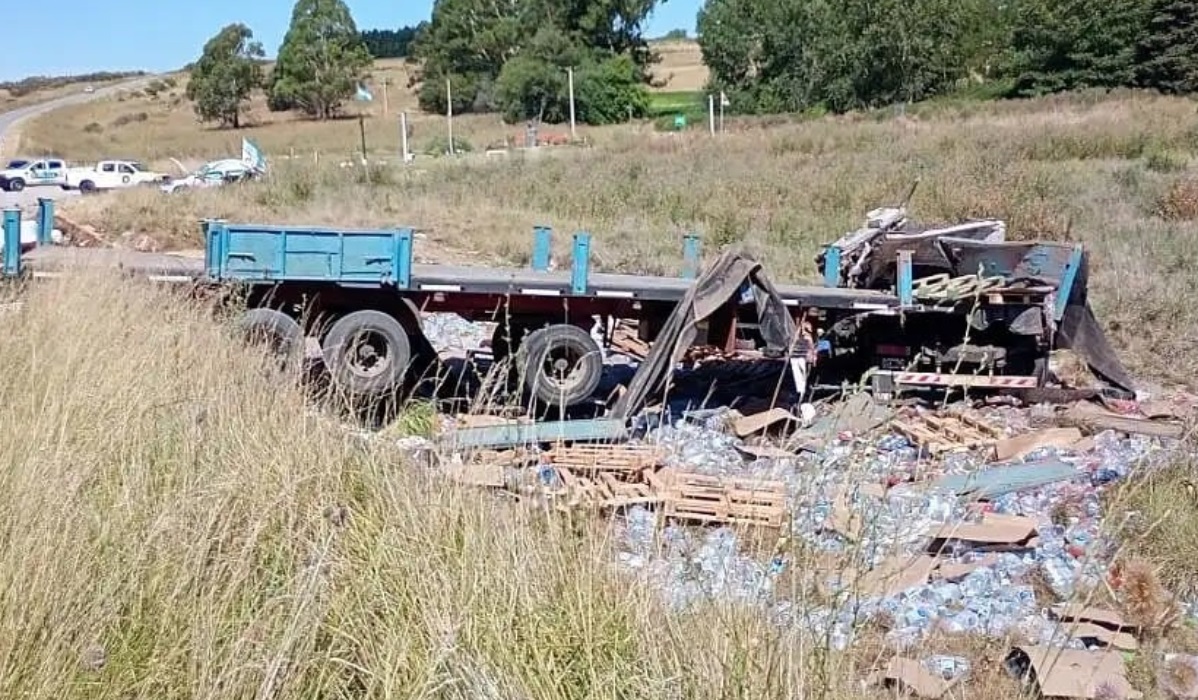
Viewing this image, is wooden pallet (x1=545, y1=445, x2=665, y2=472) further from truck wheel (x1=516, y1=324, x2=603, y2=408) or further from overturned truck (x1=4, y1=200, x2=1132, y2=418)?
truck wheel (x1=516, y1=324, x2=603, y2=408)

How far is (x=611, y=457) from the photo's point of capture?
286 inches

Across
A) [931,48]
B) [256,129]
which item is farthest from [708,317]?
[256,129]

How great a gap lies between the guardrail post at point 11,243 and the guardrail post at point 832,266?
6.63 m

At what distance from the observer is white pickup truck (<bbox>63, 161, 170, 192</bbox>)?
38.4 meters

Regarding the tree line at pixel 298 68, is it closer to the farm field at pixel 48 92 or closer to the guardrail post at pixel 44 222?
the farm field at pixel 48 92

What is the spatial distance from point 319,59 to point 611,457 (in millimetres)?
Answer: 67787

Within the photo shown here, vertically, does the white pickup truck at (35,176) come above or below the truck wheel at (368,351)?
above

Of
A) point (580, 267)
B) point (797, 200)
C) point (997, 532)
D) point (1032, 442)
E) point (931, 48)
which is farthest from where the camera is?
point (931, 48)

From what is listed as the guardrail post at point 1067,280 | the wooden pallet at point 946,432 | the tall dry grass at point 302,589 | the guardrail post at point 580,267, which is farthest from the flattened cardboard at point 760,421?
the tall dry grass at point 302,589

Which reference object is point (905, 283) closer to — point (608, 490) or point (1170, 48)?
point (608, 490)

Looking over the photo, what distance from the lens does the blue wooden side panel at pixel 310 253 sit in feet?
27.3

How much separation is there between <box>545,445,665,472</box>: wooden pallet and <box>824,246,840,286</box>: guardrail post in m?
3.60

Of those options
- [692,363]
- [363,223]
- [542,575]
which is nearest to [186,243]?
[363,223]

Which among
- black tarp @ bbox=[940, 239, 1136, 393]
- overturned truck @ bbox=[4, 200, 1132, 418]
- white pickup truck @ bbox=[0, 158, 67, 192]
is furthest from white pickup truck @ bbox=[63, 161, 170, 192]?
black tarp @ bbox=[940, 239, 1136, 393]
